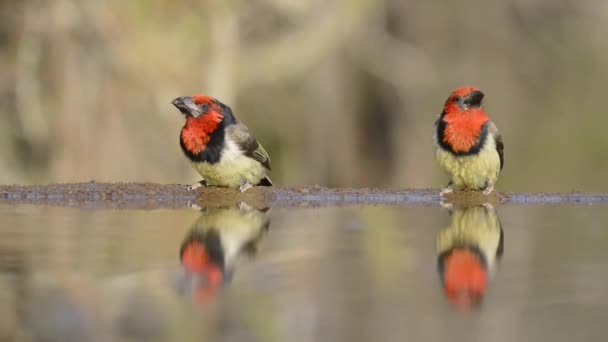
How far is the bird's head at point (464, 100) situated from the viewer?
359 inches

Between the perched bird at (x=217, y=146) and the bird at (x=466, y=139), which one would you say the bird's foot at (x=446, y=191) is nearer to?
the bird at (x=466, y=139)

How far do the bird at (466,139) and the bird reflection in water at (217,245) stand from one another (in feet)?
4.81

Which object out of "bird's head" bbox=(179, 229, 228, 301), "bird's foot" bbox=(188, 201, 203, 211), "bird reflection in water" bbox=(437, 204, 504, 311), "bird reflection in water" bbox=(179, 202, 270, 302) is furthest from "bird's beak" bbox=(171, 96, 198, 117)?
"bird's head" bbox=(179, 229, 228, 301)

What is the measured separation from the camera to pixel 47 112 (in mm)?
16500

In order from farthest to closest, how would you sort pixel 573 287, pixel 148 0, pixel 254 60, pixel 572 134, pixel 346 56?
pixel 572 134 → pixel 346 56 → pixel 254 60 → pixel 148 0 → pixel 573 287

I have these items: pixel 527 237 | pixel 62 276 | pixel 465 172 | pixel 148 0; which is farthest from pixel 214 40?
pixel 62 276

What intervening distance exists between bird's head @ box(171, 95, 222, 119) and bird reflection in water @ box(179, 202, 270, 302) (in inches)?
37.8

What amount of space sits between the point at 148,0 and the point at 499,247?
10.1 meters

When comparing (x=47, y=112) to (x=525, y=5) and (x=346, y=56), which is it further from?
(x=525, y=5)

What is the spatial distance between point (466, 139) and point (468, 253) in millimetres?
2559

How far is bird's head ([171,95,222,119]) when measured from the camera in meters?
9.22

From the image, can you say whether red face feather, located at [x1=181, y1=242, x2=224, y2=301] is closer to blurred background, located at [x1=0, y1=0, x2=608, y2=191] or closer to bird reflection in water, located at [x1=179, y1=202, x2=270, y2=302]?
bird reflection in water, located at [x1=179, y1=202, x2=270, y2=302]

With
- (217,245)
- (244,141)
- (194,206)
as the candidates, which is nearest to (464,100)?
(244,141)

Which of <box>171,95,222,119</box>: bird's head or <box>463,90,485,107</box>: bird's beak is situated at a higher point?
<box>463,90,485,107</box>: bird's beak
